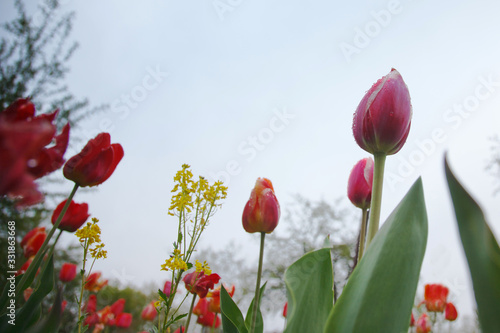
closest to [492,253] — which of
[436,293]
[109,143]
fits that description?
[109,143]

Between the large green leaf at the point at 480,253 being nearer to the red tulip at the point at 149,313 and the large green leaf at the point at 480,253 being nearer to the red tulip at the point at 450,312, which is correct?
the red tulip at the point at 149,313

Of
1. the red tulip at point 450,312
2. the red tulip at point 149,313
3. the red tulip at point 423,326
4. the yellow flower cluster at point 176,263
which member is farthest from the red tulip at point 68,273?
the red tulip at point 450,312

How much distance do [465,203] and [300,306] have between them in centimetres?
33

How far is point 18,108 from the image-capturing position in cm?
40

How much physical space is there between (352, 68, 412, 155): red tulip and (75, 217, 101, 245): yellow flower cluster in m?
0.61

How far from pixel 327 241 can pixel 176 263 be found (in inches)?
12.1

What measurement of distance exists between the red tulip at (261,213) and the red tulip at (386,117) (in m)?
0.25

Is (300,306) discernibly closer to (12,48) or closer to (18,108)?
(18,108)

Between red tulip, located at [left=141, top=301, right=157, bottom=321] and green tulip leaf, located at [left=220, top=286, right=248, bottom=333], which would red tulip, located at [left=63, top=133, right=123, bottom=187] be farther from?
red tulip, located at [left=141, top=301, right=157, bottom=321]

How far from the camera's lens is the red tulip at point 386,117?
0.68 metres

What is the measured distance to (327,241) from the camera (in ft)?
2.59

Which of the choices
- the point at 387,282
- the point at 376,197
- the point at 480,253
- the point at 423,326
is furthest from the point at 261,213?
the point at 423,326

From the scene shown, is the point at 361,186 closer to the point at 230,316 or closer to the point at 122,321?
the point at 230,316

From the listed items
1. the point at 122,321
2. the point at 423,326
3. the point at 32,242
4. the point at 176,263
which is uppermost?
the point at 32,242
